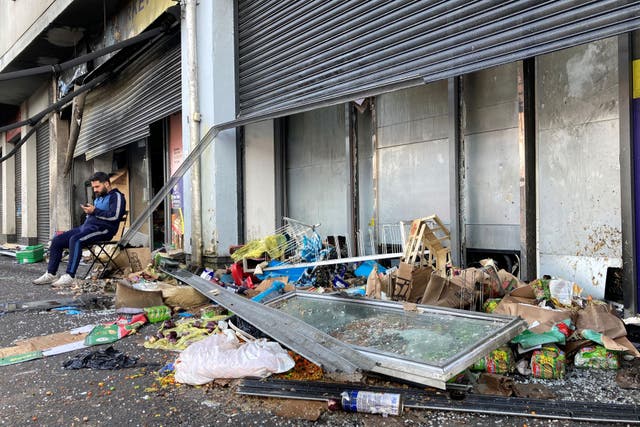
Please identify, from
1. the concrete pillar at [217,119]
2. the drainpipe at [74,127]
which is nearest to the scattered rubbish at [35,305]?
the concrete pillar at [217,119]

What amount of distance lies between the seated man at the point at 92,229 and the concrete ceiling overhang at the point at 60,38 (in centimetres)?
435

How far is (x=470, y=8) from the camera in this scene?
3379mm

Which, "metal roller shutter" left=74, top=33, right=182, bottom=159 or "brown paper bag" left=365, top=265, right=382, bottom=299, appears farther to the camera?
"metal roller shutter" left=74, top=33, right=182, bottom=159

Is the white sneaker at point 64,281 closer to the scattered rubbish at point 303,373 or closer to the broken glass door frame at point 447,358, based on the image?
the broken glass door frame at point 447,358

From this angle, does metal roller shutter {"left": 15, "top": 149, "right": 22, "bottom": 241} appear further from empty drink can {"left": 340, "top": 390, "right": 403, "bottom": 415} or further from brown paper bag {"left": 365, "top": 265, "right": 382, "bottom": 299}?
empty drink can {"left": 340, "top": 390, "right": 403, "bottom": 415}

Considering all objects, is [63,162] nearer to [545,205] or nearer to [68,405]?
[68,405]

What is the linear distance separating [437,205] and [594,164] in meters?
1.60

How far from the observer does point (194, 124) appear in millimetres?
6051

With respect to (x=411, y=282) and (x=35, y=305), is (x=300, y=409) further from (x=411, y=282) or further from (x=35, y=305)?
(x=35, y=305)

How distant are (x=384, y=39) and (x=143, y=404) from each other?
3594mm

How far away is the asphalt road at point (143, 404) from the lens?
2066mm

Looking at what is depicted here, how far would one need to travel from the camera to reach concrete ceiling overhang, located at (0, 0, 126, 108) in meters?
8.68

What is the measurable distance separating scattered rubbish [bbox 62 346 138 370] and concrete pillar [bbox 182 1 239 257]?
2924 millimetres

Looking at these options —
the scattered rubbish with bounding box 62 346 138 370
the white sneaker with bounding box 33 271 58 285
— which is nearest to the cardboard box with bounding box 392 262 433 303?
the scattered rubbish with bounding box 62 346 138 370
